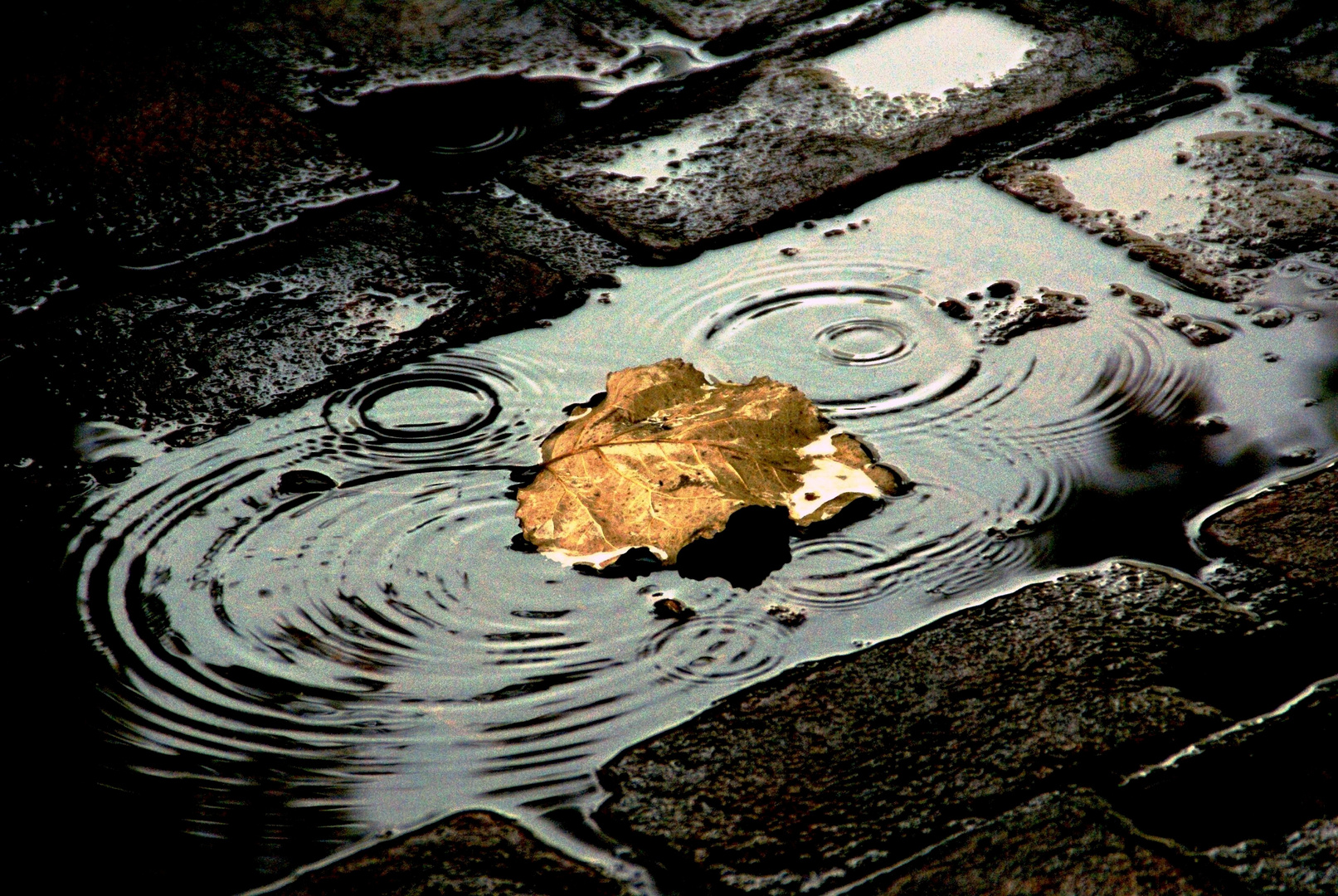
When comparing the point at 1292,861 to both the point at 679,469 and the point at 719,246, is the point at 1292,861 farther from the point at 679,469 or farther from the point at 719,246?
the point at 719,246

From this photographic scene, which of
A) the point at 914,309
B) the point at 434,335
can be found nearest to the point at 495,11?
the point at 434,335

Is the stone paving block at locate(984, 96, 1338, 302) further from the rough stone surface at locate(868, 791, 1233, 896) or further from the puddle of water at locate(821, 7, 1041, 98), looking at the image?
the rough stone surface at locate(868, 791, 1233, 896)

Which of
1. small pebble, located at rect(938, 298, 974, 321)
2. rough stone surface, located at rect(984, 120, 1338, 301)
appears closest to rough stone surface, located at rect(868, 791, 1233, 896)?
small pebble, located at rect(938, 298, 974, 321)

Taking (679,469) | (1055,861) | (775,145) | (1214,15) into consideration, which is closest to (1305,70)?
(1214,15)

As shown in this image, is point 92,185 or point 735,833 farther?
point 92,185

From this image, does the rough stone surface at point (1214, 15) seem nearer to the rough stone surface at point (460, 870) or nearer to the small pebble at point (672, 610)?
the small pebble at point (672, 610)

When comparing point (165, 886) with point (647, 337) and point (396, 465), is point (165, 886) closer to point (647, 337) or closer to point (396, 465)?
point (396, 465)
